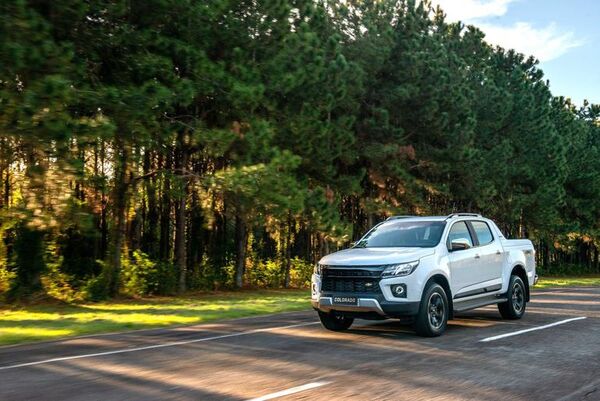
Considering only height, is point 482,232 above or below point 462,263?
above

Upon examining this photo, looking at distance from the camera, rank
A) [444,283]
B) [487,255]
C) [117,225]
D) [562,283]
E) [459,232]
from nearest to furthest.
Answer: [444,283] → [459,232] → [487,255] → [117,225] → [562,283]

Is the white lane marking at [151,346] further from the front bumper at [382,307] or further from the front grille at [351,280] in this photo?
the front bumper at [382,307]

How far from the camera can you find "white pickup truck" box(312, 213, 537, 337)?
10.4m

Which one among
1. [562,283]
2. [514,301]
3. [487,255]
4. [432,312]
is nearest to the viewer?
[432,312]

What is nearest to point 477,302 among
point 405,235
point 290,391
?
point 405,235

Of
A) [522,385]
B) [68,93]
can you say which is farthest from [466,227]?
[68,93]

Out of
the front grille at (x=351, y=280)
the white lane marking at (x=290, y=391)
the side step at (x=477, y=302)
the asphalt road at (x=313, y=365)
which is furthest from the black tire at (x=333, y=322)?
the white lane marking at (x=290, y=391)

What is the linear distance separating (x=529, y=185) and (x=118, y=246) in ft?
106

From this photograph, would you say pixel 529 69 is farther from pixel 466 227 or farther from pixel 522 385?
pixel 522 385

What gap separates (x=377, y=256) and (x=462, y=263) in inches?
76.5

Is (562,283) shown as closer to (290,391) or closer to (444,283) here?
(444,283)

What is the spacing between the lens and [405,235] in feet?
39.1

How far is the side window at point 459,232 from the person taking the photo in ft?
38.7

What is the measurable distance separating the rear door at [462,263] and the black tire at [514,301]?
1348 millimetres
